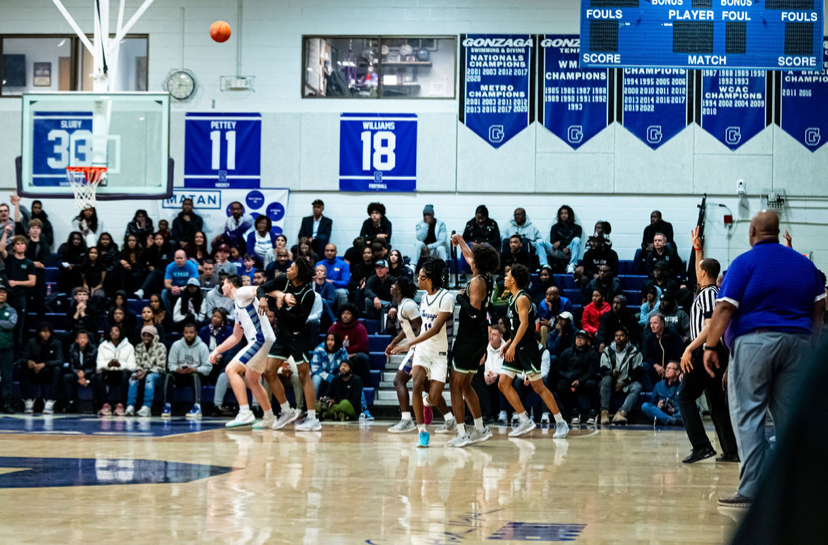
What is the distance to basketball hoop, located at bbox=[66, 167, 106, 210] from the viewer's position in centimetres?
1376

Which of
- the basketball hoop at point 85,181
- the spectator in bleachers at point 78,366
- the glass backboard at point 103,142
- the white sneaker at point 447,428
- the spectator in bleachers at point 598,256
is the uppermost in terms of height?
the glass backboard at point 103,142

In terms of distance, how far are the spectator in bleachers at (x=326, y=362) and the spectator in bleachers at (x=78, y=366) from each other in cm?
349

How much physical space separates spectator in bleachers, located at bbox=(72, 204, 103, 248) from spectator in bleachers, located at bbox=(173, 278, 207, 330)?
374cm

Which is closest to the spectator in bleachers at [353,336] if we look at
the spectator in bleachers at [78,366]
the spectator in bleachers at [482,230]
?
the spectator in bleachers at [78,366]

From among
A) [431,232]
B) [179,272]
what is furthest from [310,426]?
[431,232]

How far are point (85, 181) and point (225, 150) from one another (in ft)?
22.4

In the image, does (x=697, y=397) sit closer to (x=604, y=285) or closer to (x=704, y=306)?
(x=704, y=306)

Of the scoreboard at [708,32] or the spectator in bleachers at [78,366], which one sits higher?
the scoreboard at [708,32]

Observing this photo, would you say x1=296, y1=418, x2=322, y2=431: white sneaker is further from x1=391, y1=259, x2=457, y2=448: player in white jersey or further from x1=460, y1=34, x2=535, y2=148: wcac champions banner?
x1=460, y1=34, x2=535, y2=148: wcac champions banner

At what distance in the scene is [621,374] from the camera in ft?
48.2

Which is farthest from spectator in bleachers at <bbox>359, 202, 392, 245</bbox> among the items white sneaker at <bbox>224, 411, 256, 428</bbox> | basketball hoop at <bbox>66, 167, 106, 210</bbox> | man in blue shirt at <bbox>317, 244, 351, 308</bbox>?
white sneaker at <bbox>224, 411, 256, 428</bbox>

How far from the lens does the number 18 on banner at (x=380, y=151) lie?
20.4m

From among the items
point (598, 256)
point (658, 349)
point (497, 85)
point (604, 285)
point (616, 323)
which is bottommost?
point (658, 349)

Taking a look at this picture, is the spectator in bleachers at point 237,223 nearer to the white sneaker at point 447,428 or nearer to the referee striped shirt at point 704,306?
the white sneaker at point 447,428
